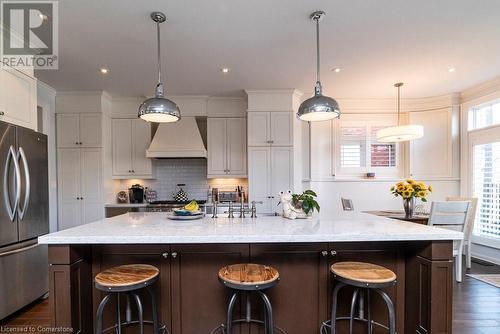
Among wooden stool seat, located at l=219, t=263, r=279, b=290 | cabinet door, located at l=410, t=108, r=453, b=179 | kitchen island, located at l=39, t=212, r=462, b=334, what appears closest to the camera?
wooden stool seat, located at l=219, t=263, r=279, b=290

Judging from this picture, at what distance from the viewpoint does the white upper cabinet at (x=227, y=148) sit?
4.51 m

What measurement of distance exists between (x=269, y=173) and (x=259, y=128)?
0.76 m

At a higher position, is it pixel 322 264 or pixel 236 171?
pixel 236 171

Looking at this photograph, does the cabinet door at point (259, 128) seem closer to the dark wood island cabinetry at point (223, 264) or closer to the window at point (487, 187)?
the dark wood island cabinetry at point (223, 264)

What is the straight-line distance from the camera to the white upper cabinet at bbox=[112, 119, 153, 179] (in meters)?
4.54

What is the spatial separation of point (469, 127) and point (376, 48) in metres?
2.86

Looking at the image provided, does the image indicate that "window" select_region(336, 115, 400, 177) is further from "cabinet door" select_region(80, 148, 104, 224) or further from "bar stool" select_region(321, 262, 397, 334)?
"cabinet door" select_region(80, 148, 104, 224)

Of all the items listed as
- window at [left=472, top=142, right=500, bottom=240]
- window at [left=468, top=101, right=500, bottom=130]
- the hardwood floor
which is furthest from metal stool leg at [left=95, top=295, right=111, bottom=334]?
window at [left=468, top=101, right=500, bottom=130]

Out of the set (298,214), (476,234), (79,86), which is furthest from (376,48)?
(79,86)

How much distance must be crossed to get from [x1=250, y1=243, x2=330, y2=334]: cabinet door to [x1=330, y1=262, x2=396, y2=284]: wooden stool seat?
0.68 ft

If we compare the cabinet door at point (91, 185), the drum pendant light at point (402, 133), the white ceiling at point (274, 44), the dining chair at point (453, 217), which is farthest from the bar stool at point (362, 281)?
the cabinet door at point (91, 185)

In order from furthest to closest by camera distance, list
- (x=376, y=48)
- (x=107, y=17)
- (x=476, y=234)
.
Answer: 1. (x=476, y=234)
2. (x=376, y=48)
3. (x=107, y=17)

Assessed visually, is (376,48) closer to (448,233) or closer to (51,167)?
(448,233)

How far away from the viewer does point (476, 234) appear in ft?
14.1
